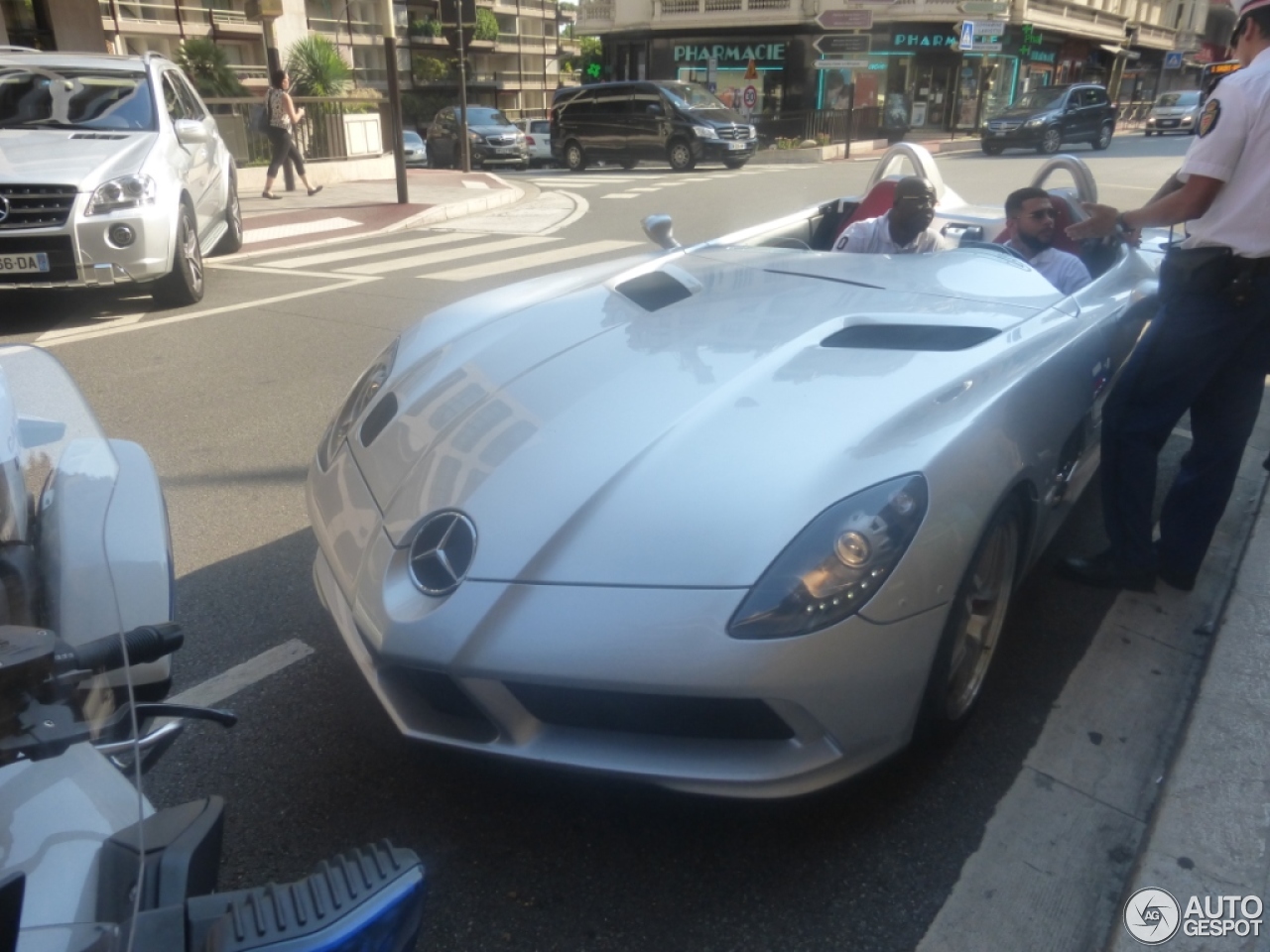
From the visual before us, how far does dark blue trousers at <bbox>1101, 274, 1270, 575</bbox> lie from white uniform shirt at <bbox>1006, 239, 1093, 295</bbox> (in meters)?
0.75

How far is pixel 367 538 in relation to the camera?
228 cm

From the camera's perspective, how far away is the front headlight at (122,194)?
6496 mm

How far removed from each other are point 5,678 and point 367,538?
3.86ft

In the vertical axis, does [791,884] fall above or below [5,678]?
below

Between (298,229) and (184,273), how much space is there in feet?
13.8

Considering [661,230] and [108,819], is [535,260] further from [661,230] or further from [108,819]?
[108,819]

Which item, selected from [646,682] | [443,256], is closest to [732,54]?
[443,256]

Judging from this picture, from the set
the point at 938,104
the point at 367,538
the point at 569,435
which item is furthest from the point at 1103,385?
the point at 938,104

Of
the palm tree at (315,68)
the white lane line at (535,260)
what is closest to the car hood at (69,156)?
the white lane line at (535,260)

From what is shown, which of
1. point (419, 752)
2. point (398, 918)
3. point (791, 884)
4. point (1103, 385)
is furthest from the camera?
point (1103, 385)

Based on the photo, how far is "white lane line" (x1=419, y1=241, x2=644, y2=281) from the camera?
862 centimetres

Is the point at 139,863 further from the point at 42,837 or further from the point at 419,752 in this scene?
the point at 419,752

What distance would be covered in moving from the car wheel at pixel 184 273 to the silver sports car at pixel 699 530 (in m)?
5.07

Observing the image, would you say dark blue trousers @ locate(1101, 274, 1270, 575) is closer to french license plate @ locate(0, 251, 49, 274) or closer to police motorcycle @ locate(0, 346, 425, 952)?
police motorcycle @ locate(0, 346, 425, 952)
